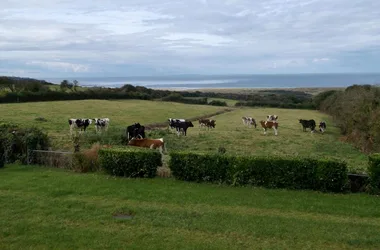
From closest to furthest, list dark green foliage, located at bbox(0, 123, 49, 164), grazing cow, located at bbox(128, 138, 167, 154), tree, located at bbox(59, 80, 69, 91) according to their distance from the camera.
→ dark green foliage, located at bbox(0, 123, 49, 164) < grazing cow, located at bbox(128, 138, 167, 154) < tree, located at bbox(59, 80, 69, 91)

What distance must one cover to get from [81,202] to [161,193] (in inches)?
99.2

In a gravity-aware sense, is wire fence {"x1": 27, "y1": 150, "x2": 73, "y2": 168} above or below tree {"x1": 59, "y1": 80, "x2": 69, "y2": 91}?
below

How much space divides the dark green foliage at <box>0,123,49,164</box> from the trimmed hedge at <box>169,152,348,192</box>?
776cm

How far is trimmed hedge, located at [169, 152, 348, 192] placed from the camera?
13.2 m

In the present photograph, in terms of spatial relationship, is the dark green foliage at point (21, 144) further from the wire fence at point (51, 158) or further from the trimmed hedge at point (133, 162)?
the trimmed hedge at point (133, 162)

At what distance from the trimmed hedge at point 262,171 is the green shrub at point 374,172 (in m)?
0.77

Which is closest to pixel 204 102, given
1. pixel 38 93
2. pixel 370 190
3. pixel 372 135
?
pixel 38 93

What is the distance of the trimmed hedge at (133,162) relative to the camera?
602 inches

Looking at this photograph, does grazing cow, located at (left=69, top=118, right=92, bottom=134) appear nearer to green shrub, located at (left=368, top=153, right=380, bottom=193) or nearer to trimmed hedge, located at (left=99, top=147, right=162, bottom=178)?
trimmed hedge, located at (left=99, top=147, right=162, bottom=178)

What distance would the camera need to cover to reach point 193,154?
48.9ft

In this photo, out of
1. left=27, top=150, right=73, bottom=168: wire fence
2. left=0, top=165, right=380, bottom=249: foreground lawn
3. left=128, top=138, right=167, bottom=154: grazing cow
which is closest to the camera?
left=0, top=165, right=380, bottom=249: foreground lawn

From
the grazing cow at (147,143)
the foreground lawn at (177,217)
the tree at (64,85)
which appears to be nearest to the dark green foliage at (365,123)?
the grazing cow at (147,143)

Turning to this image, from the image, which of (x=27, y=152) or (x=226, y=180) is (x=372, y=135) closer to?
(x=226, y=180)

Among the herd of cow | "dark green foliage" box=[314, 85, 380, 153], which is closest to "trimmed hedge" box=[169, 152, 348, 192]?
the herd of cow
